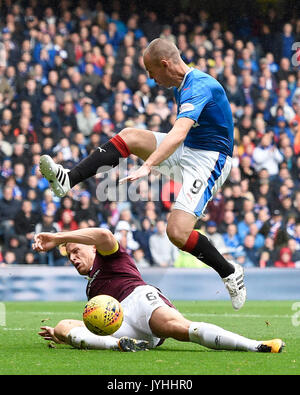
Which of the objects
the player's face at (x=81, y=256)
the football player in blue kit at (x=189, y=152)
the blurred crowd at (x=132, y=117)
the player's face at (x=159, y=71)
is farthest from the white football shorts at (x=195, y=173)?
the blurred crowd at (x=132, y=117)

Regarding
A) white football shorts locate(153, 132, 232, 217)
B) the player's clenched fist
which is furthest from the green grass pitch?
white football shorts locate(153, 132, 232, 217)

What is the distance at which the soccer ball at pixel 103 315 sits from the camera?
614cm

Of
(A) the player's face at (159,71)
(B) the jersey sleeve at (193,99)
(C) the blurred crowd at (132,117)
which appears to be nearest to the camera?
(B) the jersey sleeve at (193,99)

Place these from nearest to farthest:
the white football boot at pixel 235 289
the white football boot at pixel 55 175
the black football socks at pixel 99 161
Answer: the white football boot at pixel 55 175 < the black football socks at pixel 99 161 < the white football boot at pixel 235 289

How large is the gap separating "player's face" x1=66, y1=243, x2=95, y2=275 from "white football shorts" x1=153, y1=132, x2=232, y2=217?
844 mm

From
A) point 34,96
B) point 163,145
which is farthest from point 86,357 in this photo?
point 34,96

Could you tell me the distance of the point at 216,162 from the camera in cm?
730

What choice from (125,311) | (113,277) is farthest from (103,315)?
(113,277)

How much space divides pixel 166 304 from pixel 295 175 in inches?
379

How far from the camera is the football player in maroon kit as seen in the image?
20.8 ft

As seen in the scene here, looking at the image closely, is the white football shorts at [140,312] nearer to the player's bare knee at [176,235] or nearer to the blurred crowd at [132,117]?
the player's bare knee at [176,235]

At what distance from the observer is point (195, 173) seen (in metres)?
7.21

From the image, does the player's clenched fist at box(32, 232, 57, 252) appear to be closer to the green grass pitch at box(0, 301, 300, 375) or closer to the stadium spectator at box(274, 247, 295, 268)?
the green grass pitch at box(0, 301, 300, 375)
